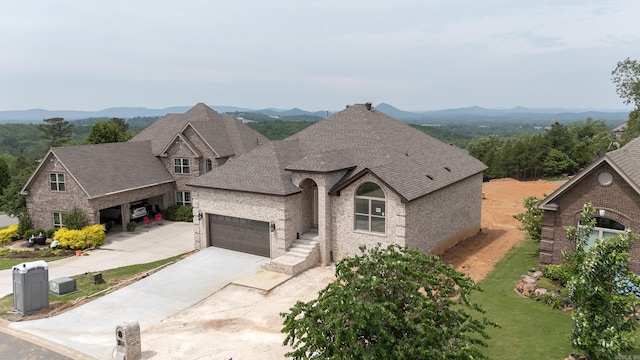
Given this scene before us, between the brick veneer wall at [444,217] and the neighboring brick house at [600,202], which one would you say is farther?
the brick veneer wall at [444,217]

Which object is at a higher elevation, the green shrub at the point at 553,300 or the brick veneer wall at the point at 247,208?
the brick veneer wall at the point at 247,208

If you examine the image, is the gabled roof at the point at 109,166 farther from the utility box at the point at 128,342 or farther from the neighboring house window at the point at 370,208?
the neighboring house window at the point at 370,208

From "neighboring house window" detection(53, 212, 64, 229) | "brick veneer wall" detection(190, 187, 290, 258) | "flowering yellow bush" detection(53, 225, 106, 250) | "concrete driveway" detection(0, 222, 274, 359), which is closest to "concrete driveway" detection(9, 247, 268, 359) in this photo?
"concrete driveway" detection(0, 222, 274, 359)

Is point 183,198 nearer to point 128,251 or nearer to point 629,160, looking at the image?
point 128,251

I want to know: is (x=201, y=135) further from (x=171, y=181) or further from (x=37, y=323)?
(x=37, y=323)

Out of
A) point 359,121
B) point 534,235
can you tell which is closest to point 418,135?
point 359,121

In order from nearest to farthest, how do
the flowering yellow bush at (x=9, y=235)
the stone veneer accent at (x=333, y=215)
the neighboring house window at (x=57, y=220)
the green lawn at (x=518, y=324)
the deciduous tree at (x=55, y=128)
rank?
the green lawn at (x=518, y=324)
the stone veneer accent at (x=333, y=215)
the flowering yellow bush at (x=9, y=235)
the neighboring house window at (x=57, y=220)
the deciduous tree at (x=55, y=128)

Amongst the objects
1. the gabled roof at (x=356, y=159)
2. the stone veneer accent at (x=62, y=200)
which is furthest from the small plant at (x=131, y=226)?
the gabled roof at (x=356, y=159)
